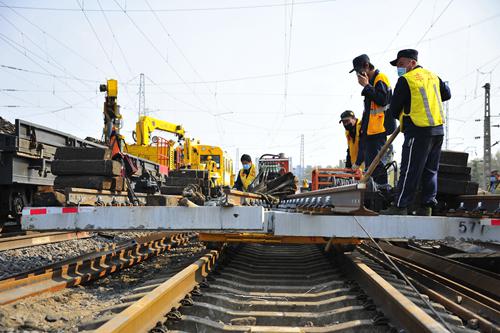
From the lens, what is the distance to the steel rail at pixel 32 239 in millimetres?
7285

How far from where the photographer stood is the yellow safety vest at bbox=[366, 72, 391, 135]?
545 centimetres

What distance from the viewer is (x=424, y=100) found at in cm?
418

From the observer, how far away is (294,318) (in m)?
3.48

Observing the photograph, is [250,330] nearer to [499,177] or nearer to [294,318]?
[294,318]

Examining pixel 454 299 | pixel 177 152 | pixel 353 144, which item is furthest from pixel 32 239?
pixel 177 152

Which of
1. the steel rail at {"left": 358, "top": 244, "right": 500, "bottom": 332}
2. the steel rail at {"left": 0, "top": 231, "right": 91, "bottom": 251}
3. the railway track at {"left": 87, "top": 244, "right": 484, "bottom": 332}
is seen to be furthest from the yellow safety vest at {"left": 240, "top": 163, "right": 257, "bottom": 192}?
the steel rail at {"left": 358, "top": 244, "right": 500, "bottom": 332}

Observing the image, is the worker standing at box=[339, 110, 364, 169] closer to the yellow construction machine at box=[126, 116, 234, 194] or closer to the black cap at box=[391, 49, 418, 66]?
the black cap at box=[391, 49, 418, 66]

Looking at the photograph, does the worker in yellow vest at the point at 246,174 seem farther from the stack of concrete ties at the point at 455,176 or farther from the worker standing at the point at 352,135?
the stack of concrete ties at the point at 455,176

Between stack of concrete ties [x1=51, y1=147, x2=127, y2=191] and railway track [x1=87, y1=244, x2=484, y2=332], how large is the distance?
2449mm

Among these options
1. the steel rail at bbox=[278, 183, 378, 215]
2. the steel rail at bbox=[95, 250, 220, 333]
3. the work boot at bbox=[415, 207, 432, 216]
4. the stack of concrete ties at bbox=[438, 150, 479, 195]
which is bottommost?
the steel rail at bbox=[95, 250, 220, 333]

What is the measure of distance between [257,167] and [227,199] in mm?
7794

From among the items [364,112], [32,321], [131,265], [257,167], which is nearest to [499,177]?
[257,167]

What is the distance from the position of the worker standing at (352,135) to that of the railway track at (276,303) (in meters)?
1.81

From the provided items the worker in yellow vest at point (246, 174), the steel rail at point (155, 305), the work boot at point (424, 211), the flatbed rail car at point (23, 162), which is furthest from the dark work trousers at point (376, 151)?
the flatbed rail car at point (23, 162)
